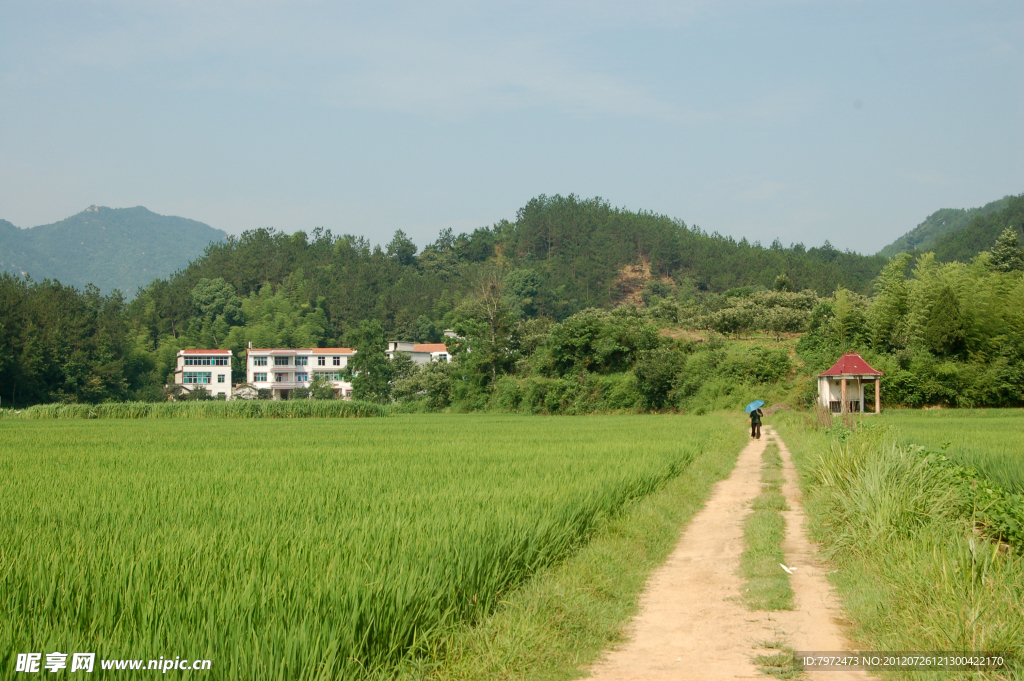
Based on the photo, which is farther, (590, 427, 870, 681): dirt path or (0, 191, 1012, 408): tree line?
(0, 191, 1012, 408): tree line

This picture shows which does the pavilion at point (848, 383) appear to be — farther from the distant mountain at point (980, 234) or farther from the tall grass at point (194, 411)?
the distant mountain at point (980, 234)

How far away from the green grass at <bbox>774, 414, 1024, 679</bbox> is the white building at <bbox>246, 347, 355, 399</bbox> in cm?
7958

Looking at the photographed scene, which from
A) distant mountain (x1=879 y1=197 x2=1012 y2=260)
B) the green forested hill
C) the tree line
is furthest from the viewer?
distant mountain (x1=879 y1=197 x2=1012 y2=260)

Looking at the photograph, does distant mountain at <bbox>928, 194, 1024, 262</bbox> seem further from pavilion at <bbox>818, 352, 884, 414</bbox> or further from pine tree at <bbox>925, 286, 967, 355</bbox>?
pavilion at <bbox>818, 352, 884, 414</bbox>

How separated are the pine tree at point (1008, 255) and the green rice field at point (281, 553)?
46083 millimetres

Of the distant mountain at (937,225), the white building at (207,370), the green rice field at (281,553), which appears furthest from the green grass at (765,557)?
the distant mountain at (937,225)

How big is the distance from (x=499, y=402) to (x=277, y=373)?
1750 inches

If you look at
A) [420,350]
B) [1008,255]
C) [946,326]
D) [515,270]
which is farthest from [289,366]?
[1008,255]

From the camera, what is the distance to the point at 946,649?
430 centimetres

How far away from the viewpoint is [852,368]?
32.4 metres

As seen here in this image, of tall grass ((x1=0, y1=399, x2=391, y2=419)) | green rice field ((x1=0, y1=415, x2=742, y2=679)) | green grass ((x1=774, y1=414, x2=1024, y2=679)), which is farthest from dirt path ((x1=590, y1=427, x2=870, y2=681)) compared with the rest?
tall grass ((x1=0, y1=399, x2=391, y2=419))

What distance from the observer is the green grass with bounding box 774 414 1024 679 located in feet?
14.3

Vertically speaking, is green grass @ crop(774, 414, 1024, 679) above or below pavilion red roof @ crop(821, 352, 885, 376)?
below

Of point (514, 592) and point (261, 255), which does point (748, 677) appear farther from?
point (261, 255)
